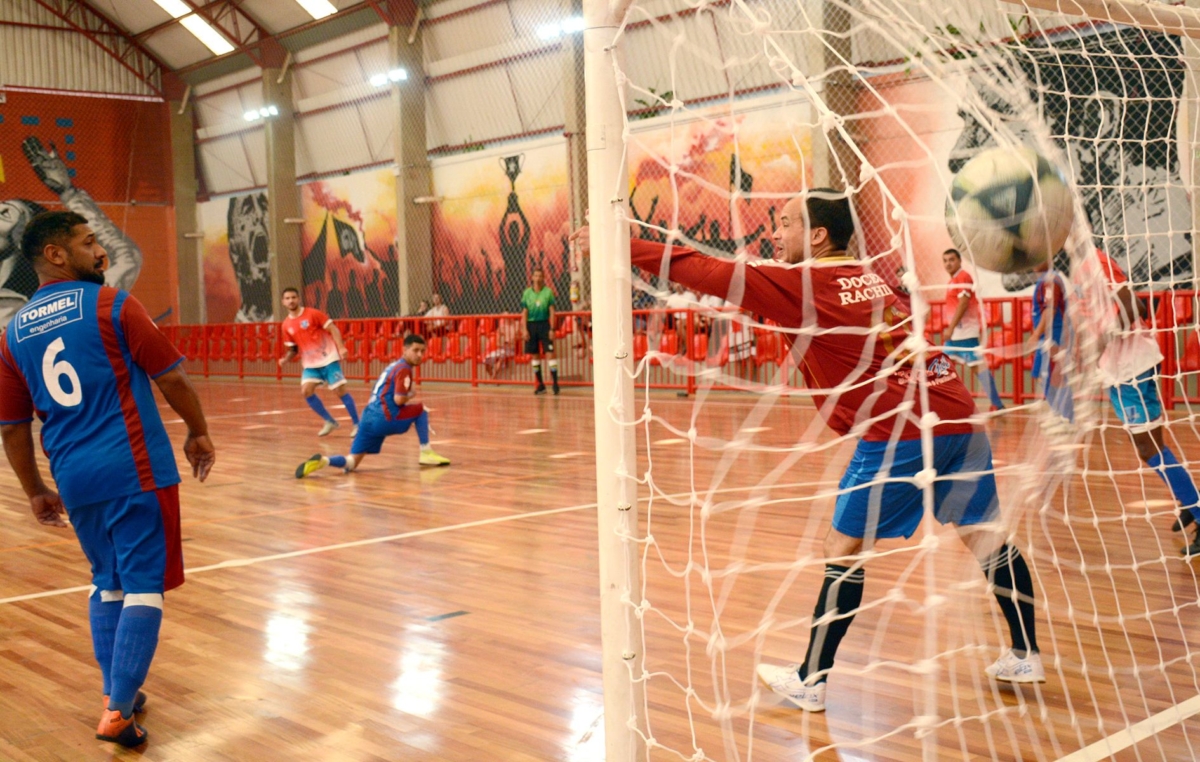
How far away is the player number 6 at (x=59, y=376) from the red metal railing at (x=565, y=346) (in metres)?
5.44

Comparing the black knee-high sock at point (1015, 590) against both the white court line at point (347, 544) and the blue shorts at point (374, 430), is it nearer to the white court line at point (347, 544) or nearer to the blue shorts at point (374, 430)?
the white court line at point (347, 544)

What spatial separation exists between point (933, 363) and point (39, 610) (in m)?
3.77

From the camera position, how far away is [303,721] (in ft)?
10.4

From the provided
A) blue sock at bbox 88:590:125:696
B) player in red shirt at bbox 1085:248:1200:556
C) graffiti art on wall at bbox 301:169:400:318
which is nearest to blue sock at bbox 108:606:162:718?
blue sock at bbox 88:590:125:696

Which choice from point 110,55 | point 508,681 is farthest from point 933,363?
point 110,55

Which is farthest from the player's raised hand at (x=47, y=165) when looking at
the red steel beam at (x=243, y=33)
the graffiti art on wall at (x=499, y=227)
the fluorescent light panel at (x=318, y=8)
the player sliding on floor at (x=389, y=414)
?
the player sliding on floor at (x=389, y=414)

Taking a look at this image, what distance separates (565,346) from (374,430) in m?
8.08

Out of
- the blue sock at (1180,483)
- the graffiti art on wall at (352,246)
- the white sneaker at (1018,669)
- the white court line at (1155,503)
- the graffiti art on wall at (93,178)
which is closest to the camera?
the white sneaker at (1018,669)

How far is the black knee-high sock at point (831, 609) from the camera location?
3.03m

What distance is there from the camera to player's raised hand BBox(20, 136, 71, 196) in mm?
23922

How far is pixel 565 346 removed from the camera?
16141mm

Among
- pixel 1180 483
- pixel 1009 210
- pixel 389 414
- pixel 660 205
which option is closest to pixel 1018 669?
pixel 1009 210

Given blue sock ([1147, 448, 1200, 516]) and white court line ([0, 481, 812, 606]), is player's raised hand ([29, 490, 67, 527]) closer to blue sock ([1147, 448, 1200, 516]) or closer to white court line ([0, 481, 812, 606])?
white court line ([0, 481, 812, 606])

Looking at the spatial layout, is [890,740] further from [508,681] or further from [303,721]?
[303,721]
